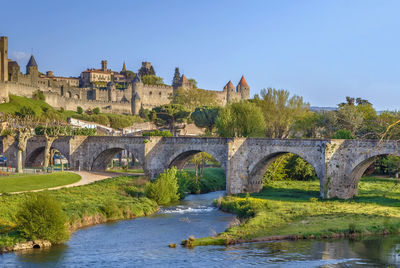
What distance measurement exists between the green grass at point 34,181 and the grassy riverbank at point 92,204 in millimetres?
2389

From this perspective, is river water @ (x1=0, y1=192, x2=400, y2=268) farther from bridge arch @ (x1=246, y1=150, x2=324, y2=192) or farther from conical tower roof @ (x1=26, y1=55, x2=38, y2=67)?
conical tower roof @ (x1=26, y1=55, x2=38, y2=67)

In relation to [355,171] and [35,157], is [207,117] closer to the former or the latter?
[35,157]

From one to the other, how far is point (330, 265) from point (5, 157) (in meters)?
47.6

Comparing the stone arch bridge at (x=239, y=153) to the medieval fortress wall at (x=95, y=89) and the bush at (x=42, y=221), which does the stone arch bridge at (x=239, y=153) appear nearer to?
the bush at (x=42, y=221)

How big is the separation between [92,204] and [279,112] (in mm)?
35173

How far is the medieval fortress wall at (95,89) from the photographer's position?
112000 millimetres

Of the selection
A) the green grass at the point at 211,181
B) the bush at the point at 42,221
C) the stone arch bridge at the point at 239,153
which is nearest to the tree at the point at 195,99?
the green grass at the point at 211,181

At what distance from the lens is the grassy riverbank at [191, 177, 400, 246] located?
29672mm

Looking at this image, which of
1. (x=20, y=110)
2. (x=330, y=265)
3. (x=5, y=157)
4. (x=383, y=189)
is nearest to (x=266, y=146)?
(x=383, y=189)

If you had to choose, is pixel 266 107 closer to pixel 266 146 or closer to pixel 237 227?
pixel 266 146

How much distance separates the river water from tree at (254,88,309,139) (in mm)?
34379

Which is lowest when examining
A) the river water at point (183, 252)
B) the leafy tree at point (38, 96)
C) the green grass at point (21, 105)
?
the river water at point (183, 252)

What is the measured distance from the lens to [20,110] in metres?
91.1

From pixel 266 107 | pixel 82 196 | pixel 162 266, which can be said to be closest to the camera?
pixel 162 266
